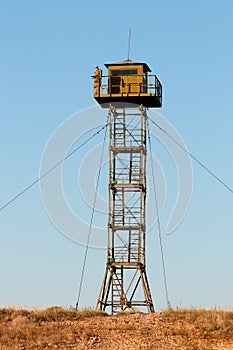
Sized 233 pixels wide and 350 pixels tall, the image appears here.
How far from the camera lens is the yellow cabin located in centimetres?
4928

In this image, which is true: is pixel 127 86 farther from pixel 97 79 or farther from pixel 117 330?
pixel 117 330

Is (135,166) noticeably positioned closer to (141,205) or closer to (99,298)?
(141,205)

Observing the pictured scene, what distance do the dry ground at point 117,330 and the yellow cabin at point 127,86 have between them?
45.2 feet

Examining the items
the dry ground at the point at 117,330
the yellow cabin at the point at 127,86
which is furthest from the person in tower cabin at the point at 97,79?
the dry ground at the point at 117,330

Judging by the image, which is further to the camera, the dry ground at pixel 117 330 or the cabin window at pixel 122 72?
the cabin window at pixel 122 72

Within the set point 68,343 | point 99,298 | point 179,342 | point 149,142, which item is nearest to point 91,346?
point 68,343

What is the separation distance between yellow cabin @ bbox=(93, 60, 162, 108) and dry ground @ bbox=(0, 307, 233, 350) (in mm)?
13770

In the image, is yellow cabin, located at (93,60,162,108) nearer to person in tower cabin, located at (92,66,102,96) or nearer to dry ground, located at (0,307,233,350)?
person in tower cabin, located at (92,66,102,96)

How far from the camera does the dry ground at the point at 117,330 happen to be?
1393 inches

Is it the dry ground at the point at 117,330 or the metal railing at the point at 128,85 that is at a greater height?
the metal railing at the point at 128,85

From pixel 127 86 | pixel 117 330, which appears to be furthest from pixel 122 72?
pixel 117 330

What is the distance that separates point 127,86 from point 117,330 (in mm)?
16642

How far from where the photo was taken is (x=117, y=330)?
3694 cm

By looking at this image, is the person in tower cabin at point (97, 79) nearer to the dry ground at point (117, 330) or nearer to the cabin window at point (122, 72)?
the cabin window at point (122, 72)
